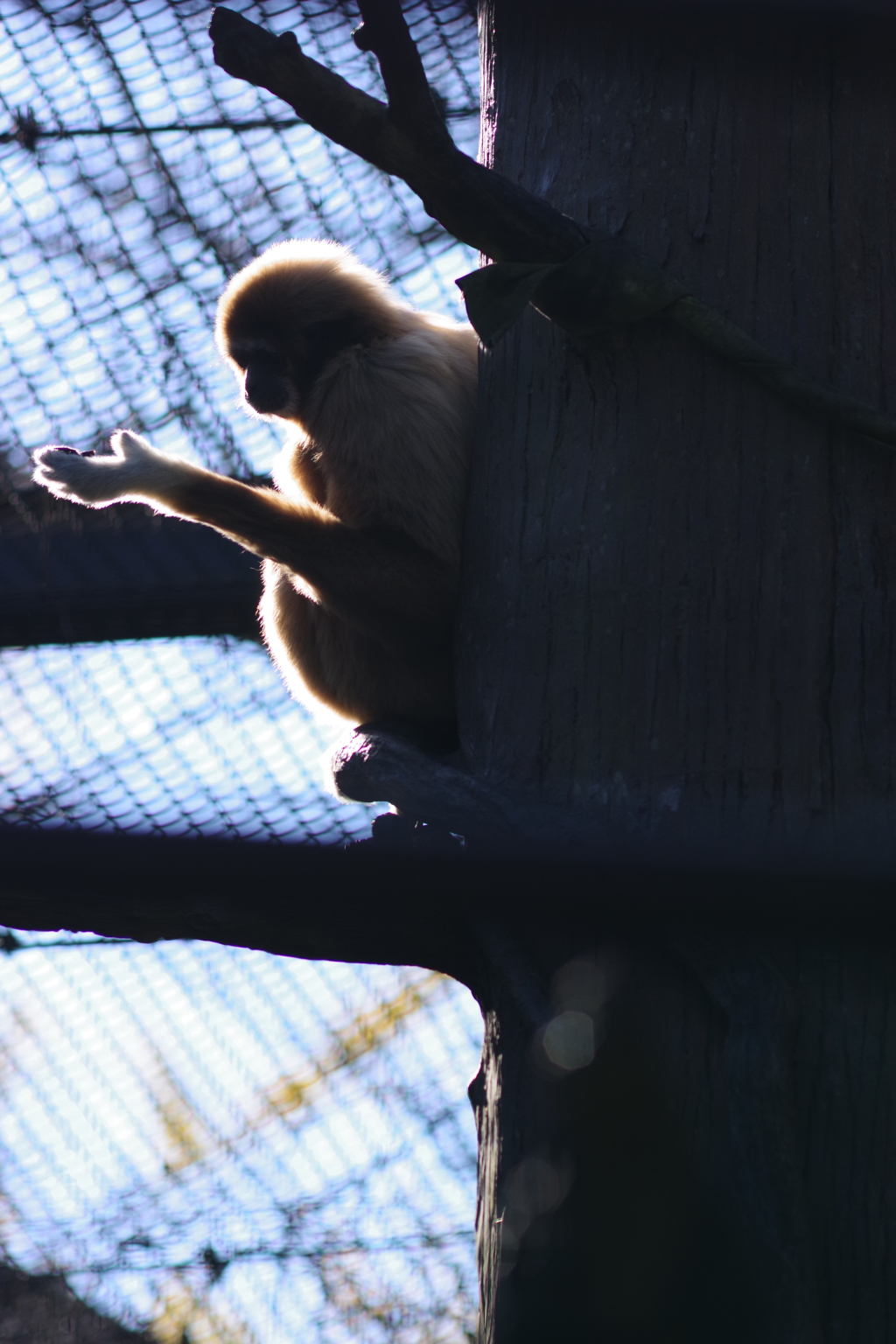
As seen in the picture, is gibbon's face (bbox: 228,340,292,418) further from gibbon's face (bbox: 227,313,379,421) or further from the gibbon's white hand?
the gibbon's white hand

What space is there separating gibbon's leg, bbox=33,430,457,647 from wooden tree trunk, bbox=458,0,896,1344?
0.35 meters

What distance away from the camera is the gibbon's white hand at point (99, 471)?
93.4 inches

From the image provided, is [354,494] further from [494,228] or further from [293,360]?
[494,228]

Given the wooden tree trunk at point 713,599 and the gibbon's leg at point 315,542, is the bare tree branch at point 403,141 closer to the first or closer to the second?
the wooden tree trunk at point 713,599

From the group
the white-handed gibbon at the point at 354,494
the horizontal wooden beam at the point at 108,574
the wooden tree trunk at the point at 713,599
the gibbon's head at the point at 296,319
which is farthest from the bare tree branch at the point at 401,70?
the horizontal wooden beam at the point at 108,574

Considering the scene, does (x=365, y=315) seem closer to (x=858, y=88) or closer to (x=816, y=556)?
(x=858, y=88)

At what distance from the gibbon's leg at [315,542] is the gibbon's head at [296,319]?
400 mm

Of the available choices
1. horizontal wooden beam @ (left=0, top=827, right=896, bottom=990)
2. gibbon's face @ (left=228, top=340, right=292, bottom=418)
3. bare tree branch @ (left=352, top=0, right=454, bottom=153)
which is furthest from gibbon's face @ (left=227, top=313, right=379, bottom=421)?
horizontal wooden beam @ (left=0, top=827, right=896, bottom=990)

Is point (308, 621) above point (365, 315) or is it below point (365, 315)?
below

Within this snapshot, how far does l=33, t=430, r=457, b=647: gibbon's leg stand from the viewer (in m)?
2.27

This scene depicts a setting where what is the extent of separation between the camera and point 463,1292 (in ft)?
16.5

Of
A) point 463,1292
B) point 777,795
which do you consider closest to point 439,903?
point 777,795

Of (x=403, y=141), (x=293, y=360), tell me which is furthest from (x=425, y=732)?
(x=403, y=141)

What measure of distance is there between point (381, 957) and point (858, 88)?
1.36m
